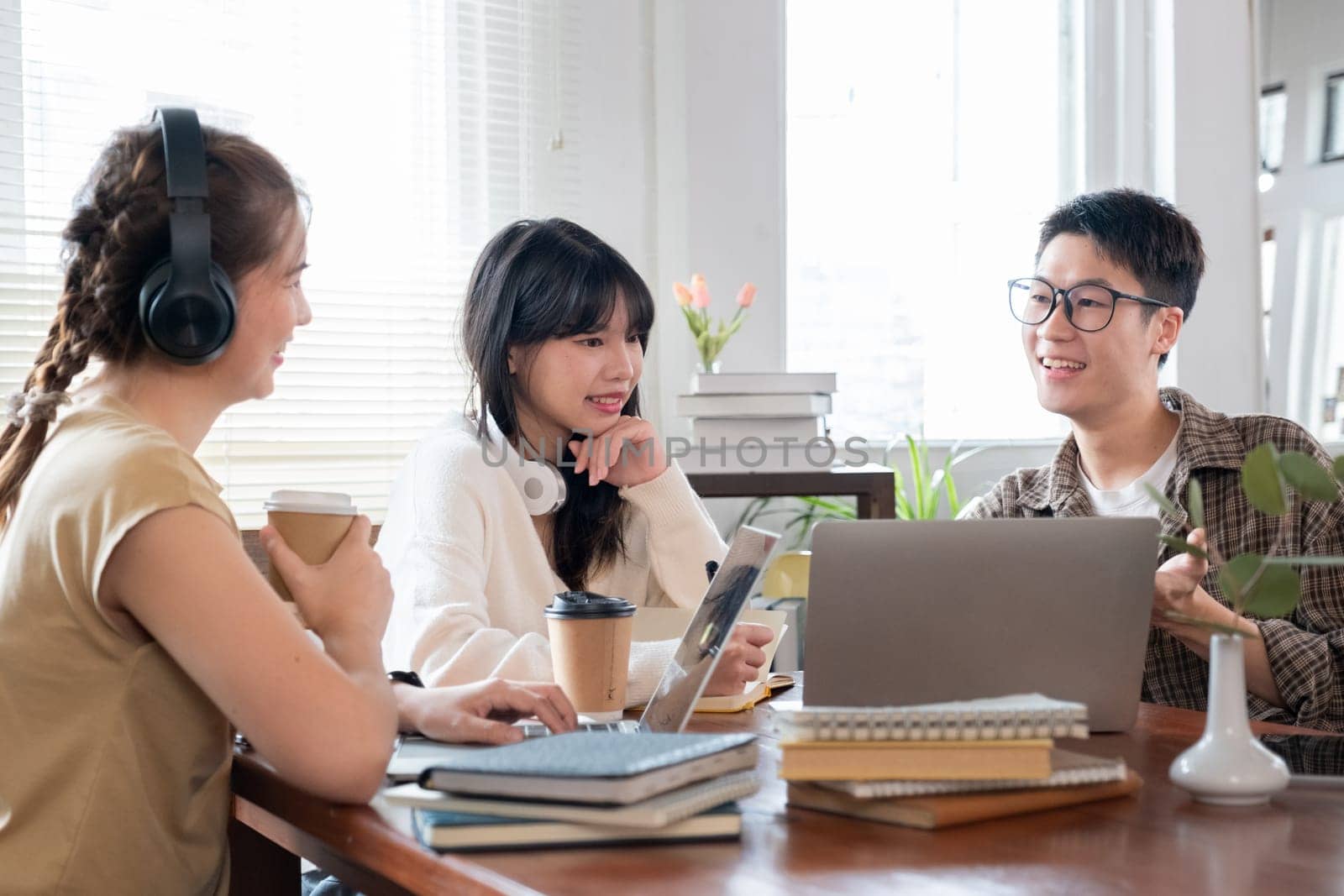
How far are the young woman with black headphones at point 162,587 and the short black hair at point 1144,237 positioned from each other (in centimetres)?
119

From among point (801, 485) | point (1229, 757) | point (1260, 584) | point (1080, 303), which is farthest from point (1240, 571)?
point (801, 485)

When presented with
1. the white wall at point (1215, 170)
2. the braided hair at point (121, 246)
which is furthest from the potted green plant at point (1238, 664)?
the white wall at point (1215, 170)

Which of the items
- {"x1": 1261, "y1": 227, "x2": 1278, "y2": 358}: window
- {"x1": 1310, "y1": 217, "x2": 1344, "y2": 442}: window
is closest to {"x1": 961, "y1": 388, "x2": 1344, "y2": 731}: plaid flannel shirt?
{"x1": 1261, "y1": 227, "x2": 1278, "y2": 358}: window

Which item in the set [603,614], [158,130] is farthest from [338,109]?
[603,614]

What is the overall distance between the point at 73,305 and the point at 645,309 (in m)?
0.85

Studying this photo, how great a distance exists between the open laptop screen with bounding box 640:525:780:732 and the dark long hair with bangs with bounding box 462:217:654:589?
585 mm

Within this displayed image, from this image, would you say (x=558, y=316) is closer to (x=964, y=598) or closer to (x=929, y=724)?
(x=964, y=598)

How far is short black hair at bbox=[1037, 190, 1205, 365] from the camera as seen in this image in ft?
6.25

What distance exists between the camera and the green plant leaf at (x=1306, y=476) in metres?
0.85

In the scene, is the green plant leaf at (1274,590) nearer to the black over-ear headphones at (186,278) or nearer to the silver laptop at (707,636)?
the silver laptop at (707,636)

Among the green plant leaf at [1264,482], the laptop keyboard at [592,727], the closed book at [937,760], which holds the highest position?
the green plant leaf at [1264,482]

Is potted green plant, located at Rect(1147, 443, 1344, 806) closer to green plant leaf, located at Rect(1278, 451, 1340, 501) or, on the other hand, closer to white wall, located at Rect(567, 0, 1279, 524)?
green plant leaf, located at Rect(1278, 451, 1340, 501)

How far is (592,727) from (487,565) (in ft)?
1.47

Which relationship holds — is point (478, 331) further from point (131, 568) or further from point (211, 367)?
point (131, 568)
